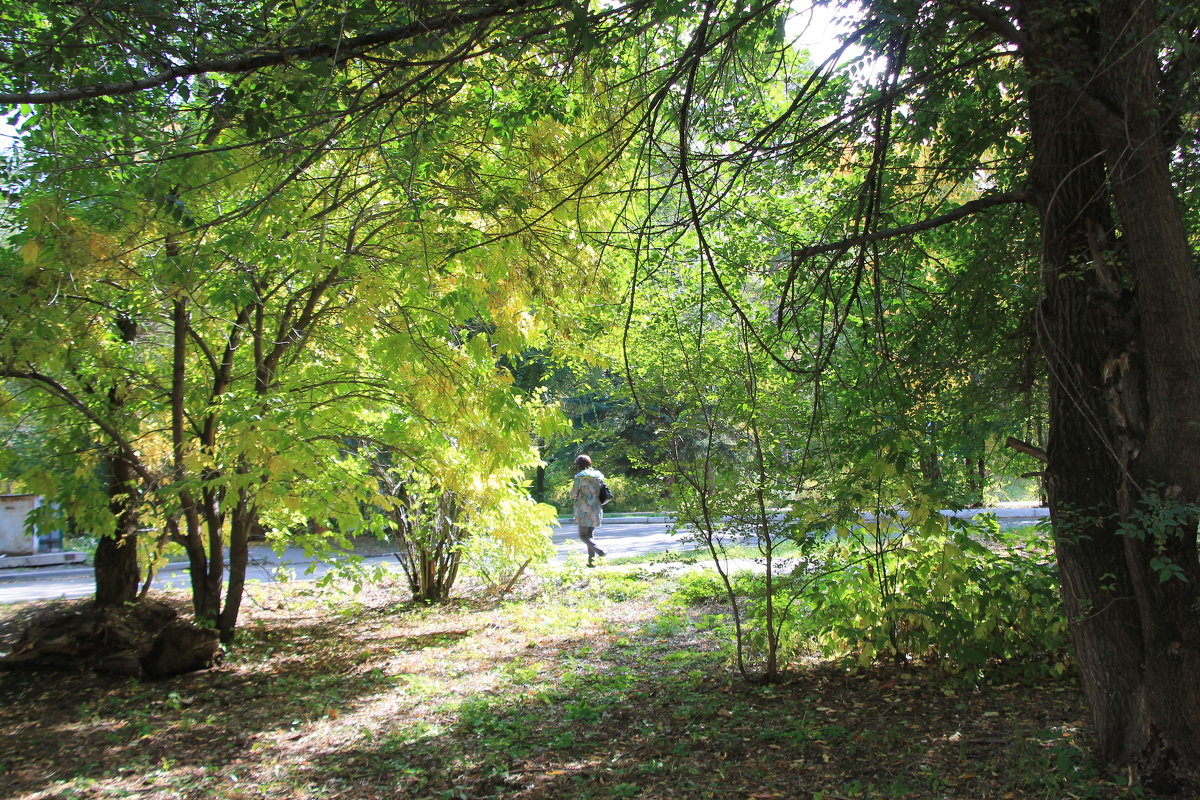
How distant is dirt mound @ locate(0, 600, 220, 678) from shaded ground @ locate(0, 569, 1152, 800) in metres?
0.16

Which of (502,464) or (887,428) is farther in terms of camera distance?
(502,464)

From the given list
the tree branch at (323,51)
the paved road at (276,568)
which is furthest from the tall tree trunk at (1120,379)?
the paved road at (276,568)

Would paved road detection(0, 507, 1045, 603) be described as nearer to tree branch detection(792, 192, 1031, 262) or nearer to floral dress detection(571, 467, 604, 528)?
floral dress detection(571, 467, 604, 528)

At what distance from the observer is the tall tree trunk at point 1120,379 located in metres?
3.41

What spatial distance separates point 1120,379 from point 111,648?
24.9 ft

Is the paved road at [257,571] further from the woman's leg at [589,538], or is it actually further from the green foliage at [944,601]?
the green foliage at [944,601]

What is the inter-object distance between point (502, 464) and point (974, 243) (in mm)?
4049

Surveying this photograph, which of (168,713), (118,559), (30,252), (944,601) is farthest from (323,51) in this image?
(118,559)

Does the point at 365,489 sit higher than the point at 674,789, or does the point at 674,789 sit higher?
the point at 365,489

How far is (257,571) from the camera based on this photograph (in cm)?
1465

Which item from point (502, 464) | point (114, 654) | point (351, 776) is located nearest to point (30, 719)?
point (114, 654)

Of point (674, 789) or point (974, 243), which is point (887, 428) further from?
point (674, 789)

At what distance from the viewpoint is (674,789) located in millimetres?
4109

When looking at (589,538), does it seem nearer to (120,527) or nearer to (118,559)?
(118,559)
